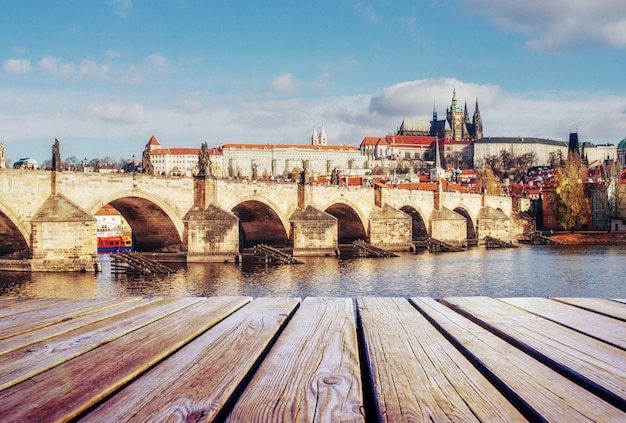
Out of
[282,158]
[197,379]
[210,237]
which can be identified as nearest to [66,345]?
[197,379]

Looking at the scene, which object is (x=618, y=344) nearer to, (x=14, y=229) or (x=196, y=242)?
(x=14, y=229)

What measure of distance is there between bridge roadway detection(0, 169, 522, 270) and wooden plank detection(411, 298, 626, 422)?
24.3 meters

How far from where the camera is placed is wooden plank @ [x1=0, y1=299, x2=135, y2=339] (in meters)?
2.32

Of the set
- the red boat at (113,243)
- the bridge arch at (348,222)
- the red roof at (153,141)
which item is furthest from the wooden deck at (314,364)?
the red roof at (153,141)

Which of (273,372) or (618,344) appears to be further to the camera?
(618,344)

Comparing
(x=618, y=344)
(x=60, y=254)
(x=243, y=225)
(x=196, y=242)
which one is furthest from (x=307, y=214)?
(x=618, y=344)

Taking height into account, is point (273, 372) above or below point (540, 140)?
below

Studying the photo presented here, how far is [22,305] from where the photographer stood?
298 cm

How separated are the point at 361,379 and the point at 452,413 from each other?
346 millimetres

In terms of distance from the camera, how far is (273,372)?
5.55 feet

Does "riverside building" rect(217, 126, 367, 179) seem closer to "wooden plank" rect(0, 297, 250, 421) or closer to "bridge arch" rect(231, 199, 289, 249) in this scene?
"bridge arch" rect(231, 199, 289, 249)

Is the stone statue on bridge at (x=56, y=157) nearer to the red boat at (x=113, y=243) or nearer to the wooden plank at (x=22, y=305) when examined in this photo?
the wooden plank at (x=22, y=305)

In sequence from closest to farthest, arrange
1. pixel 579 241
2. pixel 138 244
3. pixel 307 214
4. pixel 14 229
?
pixel 14 229 < pixel 138 244 < pixel 307 214 < pixel 579 241

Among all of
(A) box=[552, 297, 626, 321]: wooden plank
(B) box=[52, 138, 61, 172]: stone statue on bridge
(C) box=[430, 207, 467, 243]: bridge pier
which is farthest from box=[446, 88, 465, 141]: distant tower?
(A) box=[552, 297, 626, 321]: wooden plank
